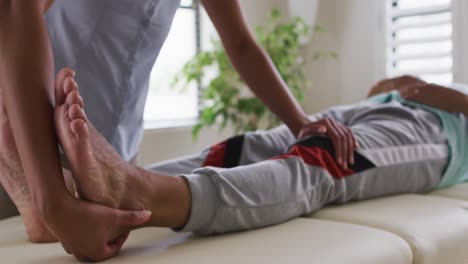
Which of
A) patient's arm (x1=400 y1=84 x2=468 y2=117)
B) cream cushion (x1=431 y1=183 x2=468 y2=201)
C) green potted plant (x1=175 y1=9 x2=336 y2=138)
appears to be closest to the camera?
cream cushion (x1=431 y1=183 x2=468 y2=201)

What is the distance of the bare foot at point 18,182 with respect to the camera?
98 cm

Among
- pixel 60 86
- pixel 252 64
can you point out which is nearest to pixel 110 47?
pixel 252 64

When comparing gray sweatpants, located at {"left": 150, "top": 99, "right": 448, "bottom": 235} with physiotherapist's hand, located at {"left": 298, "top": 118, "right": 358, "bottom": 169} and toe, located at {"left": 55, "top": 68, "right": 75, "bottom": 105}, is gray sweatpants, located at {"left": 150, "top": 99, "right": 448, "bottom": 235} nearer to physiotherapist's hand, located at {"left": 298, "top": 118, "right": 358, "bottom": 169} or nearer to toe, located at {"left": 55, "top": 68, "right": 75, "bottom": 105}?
physiotherapist's hand, located at {"left": 298, "top": 118, "right": 358, "bottom": 169}

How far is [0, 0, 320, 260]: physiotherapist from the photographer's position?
2.59 ft

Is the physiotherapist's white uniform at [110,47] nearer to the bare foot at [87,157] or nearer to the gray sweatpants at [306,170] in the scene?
the gray sweatpants at [306,170]

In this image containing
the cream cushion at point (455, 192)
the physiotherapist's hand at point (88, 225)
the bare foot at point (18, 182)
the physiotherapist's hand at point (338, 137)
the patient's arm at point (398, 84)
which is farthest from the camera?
→ the patient's arm at point (398, 84)

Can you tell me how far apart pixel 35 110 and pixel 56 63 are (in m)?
0.49

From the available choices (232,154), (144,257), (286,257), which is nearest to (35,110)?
(144,257)

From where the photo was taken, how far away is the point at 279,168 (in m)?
1.11

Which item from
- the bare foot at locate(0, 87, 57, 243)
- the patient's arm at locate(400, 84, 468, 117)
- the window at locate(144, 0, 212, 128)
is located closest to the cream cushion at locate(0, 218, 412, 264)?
the bare foot at locate(0, 87, 57, 243)

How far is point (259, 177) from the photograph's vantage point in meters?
1.06

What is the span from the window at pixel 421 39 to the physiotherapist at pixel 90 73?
64.3 inches

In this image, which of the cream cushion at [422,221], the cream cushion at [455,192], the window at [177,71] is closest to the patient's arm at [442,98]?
the cream cushion at [455,192]

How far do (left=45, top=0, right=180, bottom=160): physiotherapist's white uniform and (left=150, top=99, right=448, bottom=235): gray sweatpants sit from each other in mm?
192
